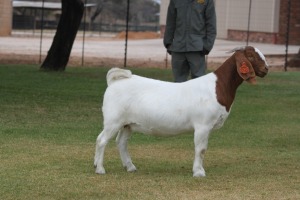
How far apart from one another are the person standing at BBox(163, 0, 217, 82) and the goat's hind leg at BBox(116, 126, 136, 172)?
222cm

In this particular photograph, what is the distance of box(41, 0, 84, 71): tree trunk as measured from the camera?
2466cm

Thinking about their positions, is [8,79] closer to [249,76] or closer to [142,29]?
[249,76]

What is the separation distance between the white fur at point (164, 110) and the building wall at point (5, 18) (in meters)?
49.9

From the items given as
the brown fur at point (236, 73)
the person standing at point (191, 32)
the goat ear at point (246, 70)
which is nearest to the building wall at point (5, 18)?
the person standing at point (191, 32)

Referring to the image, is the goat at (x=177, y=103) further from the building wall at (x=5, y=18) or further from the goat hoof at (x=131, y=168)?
the building wall at (x=5, y=18)

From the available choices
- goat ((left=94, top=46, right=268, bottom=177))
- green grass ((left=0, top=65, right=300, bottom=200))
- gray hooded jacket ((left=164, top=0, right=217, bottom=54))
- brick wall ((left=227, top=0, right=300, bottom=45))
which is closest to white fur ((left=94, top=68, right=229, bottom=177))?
goat ((left=94, top=46, right=268, bottom=177))

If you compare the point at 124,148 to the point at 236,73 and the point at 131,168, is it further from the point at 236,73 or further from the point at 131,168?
the point at 236,73

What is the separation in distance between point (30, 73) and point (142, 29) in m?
61.3

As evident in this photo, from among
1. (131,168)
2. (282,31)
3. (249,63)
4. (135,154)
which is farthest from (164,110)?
(282,31)

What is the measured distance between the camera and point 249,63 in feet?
33.1

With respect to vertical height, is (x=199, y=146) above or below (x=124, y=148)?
above

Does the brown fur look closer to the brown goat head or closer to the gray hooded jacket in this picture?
Answer: the brown goat head

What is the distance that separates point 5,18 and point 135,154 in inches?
1926

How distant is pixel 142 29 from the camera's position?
84.6 metres
